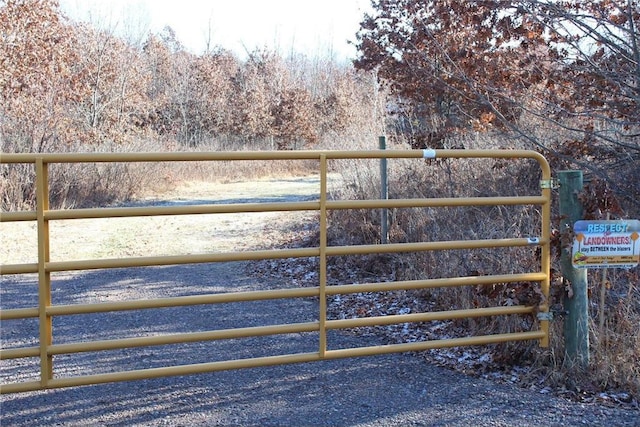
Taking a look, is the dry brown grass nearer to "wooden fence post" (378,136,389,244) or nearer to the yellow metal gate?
"wooden fence post" (378,136,389,244)

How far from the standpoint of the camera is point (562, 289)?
457cm

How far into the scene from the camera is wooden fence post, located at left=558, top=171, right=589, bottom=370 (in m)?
4.49

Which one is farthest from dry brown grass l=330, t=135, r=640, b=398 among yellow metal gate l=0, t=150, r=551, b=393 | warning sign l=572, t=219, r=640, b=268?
warning sign l=572, t=219, r=640, b=268

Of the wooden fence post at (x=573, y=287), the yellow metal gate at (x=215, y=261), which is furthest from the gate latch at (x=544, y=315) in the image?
the wooden fence post at (x=573, y=287)

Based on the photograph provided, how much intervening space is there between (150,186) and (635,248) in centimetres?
1676

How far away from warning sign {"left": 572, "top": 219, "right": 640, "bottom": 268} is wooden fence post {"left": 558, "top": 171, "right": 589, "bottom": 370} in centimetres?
9

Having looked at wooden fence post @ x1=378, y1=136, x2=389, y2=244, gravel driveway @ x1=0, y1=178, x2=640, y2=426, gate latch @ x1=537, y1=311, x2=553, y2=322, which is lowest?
gravel driveway @ x1=0, y1=178, x2=640, y2=426

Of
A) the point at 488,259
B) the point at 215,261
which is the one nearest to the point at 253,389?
the point at 215,261

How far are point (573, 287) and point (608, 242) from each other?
374mm

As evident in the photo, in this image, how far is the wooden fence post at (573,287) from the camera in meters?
4.49

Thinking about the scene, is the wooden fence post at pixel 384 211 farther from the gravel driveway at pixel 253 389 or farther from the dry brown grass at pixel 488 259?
the gravel driveway at pixel 253 389

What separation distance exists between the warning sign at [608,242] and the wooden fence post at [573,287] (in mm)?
87

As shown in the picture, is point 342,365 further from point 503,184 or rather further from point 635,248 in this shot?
point 503,184

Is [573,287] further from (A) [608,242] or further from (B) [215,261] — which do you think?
(B) [215,261]
